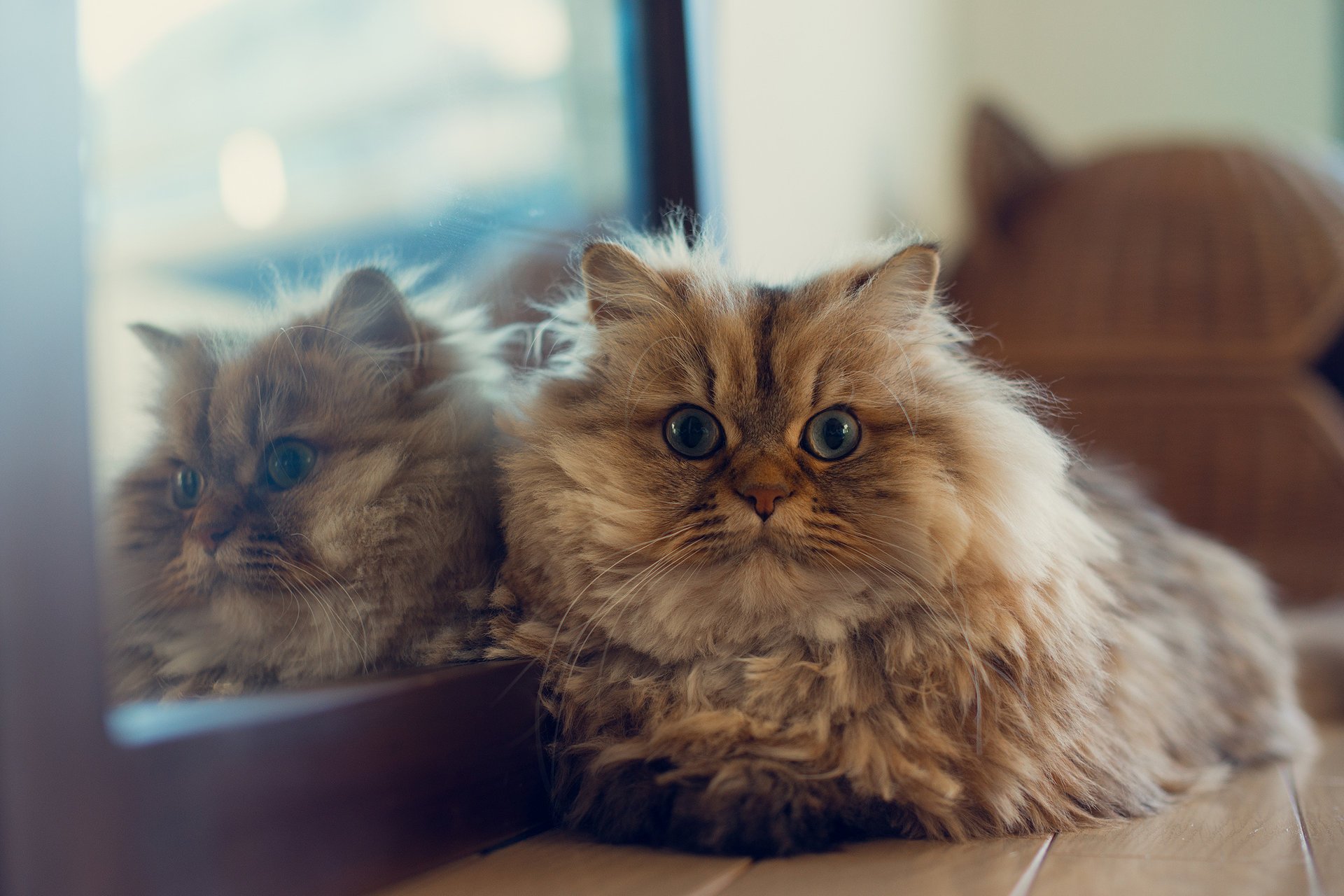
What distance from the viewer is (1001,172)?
323cm

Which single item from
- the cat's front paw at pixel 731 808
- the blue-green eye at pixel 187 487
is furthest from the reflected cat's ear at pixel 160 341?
the cat's front paw at pixel 731 808

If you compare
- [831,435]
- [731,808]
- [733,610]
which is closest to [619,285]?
[831,435]

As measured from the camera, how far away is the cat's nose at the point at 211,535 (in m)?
1.04

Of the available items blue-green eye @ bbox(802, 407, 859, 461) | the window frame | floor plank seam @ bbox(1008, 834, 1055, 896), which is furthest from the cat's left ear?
the window frame

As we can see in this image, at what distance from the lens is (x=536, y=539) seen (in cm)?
121

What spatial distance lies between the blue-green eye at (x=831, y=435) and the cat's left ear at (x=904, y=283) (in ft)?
0.53

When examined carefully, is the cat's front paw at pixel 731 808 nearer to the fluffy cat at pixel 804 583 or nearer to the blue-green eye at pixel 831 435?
the fluffy cat at pixel 804 583

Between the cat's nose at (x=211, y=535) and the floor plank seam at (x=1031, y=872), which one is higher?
the cat's nose at (x=211, y=535)

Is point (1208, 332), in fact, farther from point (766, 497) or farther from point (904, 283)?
point (766, 497)

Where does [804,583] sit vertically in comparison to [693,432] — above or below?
below

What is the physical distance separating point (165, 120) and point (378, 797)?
2.31ft

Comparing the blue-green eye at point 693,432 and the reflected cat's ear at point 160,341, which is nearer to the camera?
the reflected cat's ear at point 160,341

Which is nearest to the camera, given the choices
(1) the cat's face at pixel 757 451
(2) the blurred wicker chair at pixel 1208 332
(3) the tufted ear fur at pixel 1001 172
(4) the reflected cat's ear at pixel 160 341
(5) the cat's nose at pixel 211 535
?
(4) the reflected cat's ear at pixel 160 341

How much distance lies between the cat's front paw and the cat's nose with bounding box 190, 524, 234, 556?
50 cm
